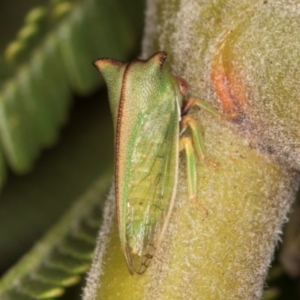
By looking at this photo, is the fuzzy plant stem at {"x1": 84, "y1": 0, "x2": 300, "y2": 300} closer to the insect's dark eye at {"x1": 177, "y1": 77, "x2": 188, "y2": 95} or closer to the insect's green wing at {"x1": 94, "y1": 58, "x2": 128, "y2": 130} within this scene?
the insect's dark eye at {"x1": 177, "y1": 77, "x2": 188, "y2": 95}

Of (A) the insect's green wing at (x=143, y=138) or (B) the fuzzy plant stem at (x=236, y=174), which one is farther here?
(A) the insect's green wing at (x=143, y=138)

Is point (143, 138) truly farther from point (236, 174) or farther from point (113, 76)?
point (236, 174)

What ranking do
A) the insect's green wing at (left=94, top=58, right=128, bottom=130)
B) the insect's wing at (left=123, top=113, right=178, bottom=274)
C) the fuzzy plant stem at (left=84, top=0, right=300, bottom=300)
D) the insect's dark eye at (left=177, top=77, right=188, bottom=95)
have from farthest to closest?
the insect's green wing at (left=94, top=58, right=128, bottom=130)
the insect's wing at (left=123, top=113, right=178, bottom=274)
the insect's dark eye at (left=177, top=77, right=188, bottom=95)
the fuzzy plant stem at (left=84, top=0, right=300, bottom=300)

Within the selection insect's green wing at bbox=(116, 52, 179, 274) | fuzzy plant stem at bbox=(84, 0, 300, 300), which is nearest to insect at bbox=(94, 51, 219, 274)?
insect's green wing at bbox=(116, 52, 179, 274)

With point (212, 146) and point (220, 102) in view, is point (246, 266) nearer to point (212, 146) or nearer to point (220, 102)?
point (212, 146)

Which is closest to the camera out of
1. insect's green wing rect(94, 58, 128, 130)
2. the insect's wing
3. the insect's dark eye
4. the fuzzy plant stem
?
the fuzzy plant stem

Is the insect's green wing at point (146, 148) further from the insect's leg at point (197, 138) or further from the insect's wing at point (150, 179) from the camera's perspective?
the insect's leg at point (197, 138)

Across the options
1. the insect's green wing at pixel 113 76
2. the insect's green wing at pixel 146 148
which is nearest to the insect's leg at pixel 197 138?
the insect's green wing at pixel 146 148

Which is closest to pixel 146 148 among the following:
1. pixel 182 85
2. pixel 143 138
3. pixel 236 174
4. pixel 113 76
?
pixel 143 138

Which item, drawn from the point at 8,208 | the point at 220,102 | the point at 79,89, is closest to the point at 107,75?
the point at 79,89
